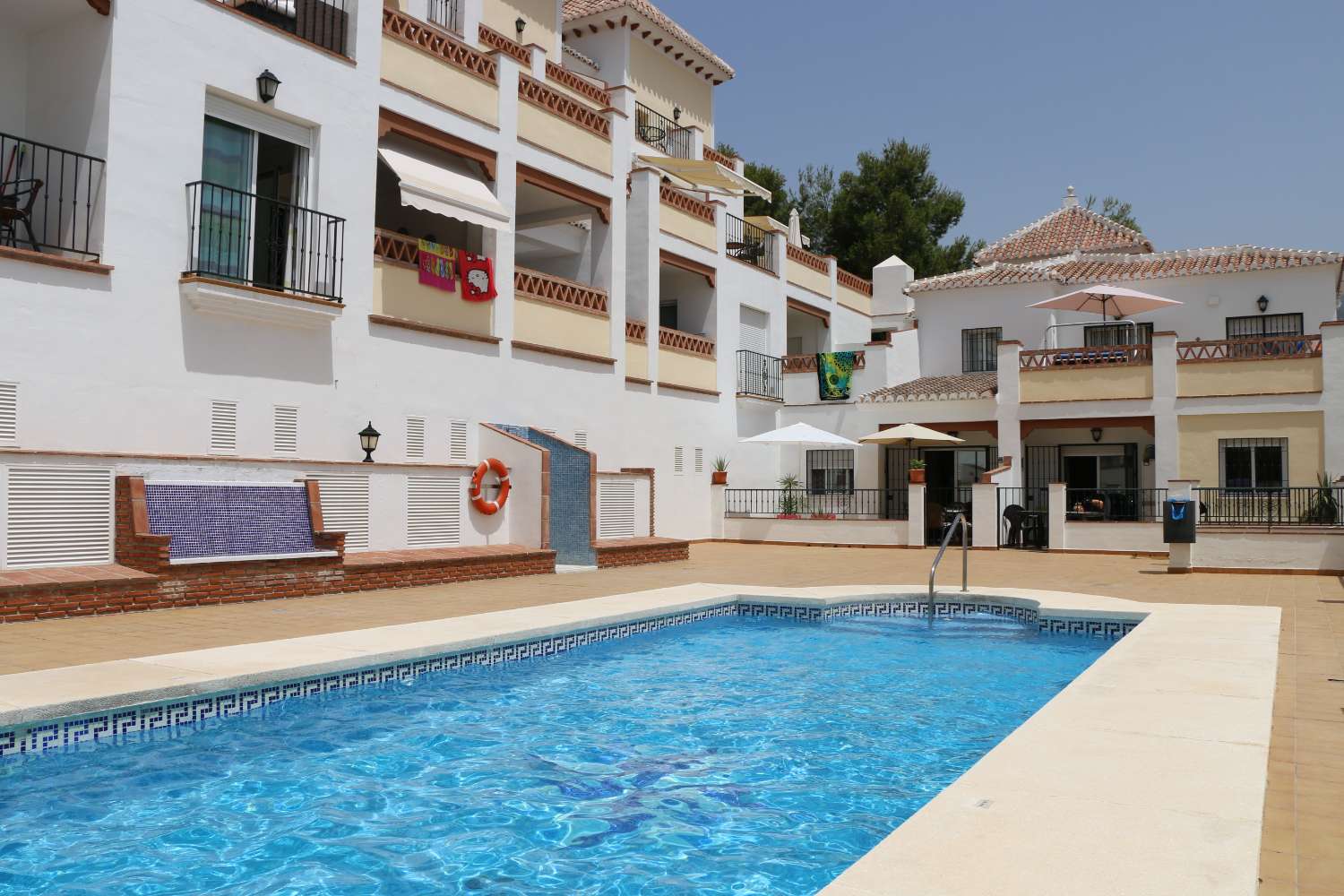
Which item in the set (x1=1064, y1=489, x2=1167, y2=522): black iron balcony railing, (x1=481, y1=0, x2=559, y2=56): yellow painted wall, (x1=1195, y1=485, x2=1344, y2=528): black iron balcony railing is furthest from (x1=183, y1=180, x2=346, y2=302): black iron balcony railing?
(x1=1195, y1=485, x2=1344, y2=528): black iron balcony railing

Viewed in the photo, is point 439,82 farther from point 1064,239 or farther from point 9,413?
point 1064,239

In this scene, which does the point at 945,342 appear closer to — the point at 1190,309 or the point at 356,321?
the point at 1190,309

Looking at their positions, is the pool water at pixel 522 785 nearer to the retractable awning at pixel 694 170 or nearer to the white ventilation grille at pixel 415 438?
the white ventilation grille at pixel 415 438

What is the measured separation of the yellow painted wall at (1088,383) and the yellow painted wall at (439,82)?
44.8 ft

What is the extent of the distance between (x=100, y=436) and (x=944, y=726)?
1012 centimetres

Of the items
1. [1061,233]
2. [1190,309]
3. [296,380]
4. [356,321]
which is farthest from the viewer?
[1061,233]

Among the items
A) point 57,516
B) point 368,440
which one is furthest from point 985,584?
point 57,516

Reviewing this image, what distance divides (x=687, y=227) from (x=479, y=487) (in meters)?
11.3

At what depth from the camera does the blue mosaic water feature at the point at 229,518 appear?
1141 cm

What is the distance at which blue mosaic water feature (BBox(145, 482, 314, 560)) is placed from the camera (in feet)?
37.4

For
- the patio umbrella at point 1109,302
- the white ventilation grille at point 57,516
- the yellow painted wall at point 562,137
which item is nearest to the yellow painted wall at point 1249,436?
the patio umbrella at point 1109,302

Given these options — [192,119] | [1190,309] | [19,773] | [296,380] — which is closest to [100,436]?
[296,380]

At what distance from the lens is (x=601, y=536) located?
1789 centimetres

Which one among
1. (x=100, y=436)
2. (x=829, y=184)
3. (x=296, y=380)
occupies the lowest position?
(x=100, y=436)
